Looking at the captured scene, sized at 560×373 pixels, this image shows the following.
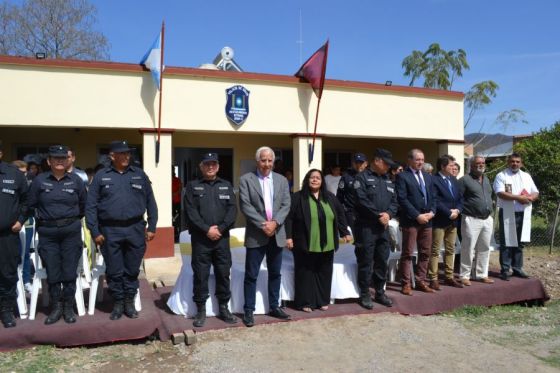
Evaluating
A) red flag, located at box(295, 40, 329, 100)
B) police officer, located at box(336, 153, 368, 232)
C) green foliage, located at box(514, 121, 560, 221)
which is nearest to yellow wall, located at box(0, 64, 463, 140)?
red flag, located at box(295, 40, 329, 100)

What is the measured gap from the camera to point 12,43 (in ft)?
76.8

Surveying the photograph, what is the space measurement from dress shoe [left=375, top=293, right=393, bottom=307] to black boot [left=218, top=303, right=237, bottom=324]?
167 centimetres

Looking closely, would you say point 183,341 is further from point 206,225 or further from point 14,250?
point 14,250

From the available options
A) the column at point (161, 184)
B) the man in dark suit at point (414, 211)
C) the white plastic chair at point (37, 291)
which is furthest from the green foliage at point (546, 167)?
the white plastic chair at point (37, 291)

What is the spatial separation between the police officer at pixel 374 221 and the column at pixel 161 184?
413cm

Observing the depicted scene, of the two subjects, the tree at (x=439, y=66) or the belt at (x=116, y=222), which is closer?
the belt at (x=116, y=222)

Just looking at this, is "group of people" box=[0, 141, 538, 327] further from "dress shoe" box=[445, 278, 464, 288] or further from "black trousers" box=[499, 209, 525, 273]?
"black trousers" box=[499, 209, 525, 273]

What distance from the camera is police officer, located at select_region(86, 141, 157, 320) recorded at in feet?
14.5

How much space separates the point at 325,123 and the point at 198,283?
18.6 ft

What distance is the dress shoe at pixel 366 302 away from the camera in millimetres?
5148

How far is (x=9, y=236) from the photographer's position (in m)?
4.31

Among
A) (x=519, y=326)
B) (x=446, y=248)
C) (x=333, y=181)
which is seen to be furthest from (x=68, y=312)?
(x=333, y=181)

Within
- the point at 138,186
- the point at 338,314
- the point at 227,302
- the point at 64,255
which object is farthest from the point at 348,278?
the point at 64,255

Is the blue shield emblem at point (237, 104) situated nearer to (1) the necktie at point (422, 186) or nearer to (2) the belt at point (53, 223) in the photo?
(1) the necktie at point (422, 186)
